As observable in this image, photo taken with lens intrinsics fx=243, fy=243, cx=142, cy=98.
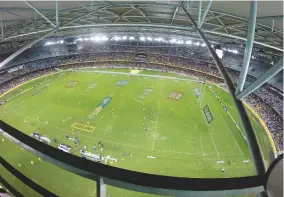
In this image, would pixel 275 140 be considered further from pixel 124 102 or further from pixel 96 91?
pixel 96 91

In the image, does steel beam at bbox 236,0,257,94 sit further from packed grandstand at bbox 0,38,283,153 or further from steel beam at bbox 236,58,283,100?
packed grandstand at bbox 0,38,283,153

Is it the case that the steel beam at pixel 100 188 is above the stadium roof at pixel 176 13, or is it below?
below

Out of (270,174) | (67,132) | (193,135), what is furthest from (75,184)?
(270,174)

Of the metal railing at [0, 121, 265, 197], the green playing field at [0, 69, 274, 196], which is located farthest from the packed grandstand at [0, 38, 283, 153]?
the metal railing at [0, 121, 265, 197]

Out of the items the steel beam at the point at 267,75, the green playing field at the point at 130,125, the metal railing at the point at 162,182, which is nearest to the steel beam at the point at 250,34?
the steel beam at the point at 267,75

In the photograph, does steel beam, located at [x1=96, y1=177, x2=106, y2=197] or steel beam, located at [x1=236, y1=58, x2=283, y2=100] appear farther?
steel beam, located at [x1=236, y1=58, x2=283, y2=100]

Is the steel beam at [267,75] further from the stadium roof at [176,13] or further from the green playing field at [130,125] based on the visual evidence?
the green playing field at [130,125]
